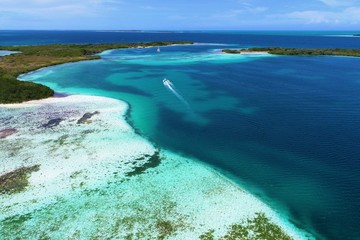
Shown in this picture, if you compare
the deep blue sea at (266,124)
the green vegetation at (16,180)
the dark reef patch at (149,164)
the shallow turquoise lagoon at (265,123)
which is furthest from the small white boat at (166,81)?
the green vegetation at (16,180)

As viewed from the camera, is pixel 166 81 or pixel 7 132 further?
pixel 166 81

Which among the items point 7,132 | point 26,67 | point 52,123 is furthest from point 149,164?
point 26,67

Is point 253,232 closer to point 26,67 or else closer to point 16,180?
point 16,180

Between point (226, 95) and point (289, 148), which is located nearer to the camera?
point (289, 148)

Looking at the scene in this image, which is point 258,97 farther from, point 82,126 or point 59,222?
point 59,222

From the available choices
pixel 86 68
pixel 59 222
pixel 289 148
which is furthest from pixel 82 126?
pixel 86 68

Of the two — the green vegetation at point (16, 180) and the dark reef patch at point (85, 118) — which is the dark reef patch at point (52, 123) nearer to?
the dark reef patch at point (85, 118)

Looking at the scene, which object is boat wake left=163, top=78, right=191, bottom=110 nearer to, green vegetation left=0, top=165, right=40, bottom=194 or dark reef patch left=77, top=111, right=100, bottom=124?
dark reef patch left=77, top=111, right=100, bottom=124
